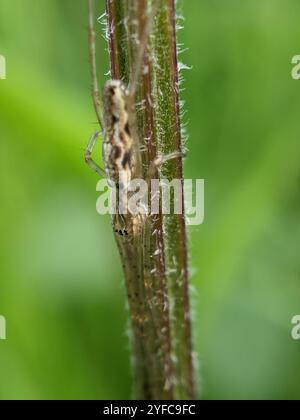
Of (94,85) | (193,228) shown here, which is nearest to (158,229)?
(94,85)

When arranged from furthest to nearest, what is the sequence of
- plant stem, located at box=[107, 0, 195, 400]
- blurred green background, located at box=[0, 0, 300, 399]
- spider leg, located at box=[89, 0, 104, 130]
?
blurred green background, located at box=[0, 0, 300, 399] → spider leg, located at box=[89, 0, 104, 130] → plant stem, located at box=[107, 0, 195, 400]

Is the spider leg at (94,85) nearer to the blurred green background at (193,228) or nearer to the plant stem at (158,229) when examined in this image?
the plant stem at (158,229)

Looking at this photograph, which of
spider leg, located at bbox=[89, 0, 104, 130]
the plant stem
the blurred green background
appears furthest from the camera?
the blurred green background

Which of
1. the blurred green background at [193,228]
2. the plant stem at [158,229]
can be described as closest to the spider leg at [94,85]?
the plant stem at [158,229]

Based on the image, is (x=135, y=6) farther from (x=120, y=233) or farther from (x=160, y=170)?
(x=120, y=233)

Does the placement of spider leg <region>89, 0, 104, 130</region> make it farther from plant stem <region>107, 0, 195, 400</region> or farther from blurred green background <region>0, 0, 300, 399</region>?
blurred green background <region>0, 0, 300, 399</region>

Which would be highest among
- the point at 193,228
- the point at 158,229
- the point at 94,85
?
the point at 94,85

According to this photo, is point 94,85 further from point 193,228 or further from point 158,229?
point 193,228

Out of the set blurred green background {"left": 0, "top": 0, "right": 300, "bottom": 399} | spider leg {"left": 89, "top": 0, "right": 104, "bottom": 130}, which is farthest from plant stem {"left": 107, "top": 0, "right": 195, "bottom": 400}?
blurred green background {"left": 0, "top": 0, "right": 300, "bottom": 399}
